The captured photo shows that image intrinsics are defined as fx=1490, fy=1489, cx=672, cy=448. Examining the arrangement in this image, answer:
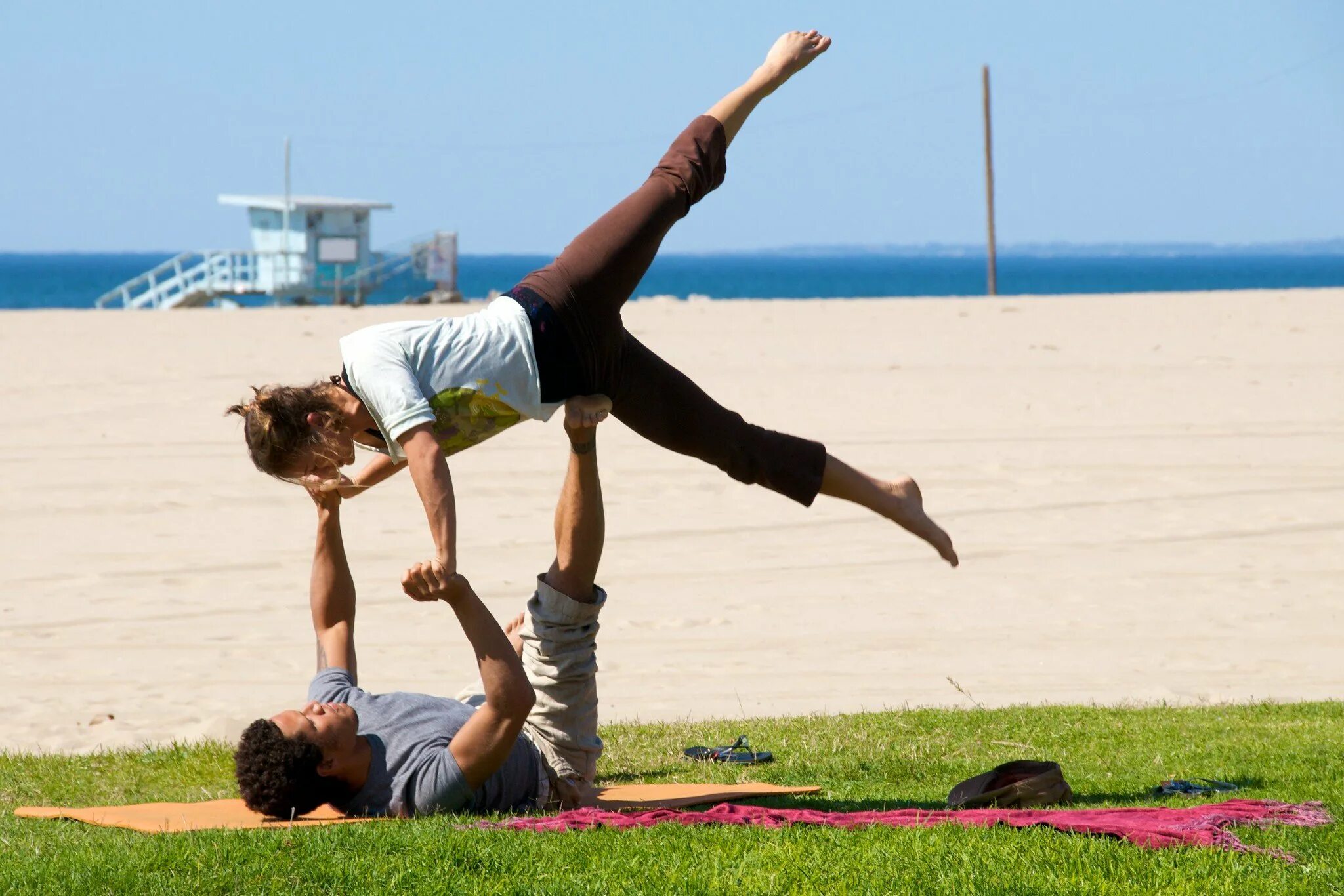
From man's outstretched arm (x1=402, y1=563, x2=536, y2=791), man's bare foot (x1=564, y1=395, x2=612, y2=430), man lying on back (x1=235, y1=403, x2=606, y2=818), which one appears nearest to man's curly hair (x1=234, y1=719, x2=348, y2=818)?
man lying on back (x1=235, y1=403, x2=606, y2=818)

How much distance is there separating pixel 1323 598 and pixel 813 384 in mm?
10406

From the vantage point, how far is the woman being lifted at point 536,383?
4961mm

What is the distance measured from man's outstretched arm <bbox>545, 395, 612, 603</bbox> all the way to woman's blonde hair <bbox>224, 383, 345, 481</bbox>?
2.65 ft

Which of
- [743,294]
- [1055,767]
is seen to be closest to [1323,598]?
[1055,767]

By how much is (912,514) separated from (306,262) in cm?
4618

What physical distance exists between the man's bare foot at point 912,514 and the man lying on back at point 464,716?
57.8 inches

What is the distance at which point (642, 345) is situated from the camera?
5.64 m

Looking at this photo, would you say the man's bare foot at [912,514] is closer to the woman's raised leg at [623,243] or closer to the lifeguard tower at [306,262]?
the woman's raised leg at [623,243]

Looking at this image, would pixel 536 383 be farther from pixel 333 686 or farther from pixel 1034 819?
pixel 1034 819

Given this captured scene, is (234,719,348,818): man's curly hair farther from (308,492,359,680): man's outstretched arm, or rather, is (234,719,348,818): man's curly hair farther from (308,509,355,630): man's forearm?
(308,509,355,630): man's forearm

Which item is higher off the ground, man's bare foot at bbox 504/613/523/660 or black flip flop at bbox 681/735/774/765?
man's bare foot at bbox 504/613/523/660

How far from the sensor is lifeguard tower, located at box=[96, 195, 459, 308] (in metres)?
49.0

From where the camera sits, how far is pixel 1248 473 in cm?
1426

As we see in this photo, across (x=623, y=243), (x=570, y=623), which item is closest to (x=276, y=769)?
(x=570, y=623)
